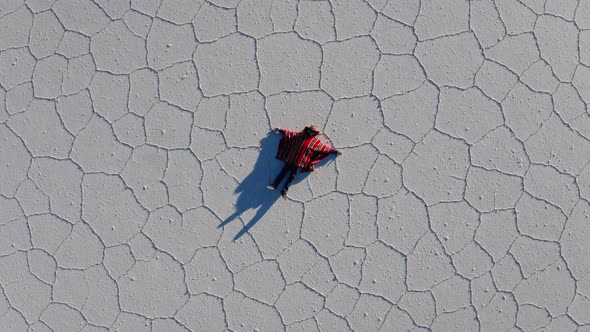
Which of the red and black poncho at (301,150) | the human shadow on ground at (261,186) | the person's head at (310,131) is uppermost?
the person's head at (310,131)

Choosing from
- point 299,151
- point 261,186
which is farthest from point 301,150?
point 261,186

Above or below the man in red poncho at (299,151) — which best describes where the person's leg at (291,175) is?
below

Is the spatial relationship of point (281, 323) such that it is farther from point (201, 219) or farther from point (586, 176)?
point (586, 176)

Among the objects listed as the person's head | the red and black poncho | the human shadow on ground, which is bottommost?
the human shadow on ground

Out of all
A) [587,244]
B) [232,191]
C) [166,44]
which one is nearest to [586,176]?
[587,244]

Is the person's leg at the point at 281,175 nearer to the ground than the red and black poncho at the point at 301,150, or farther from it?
nearer to the ground

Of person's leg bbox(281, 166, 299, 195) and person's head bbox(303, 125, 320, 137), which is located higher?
person's head bbox(303, 125, 320, 137)
